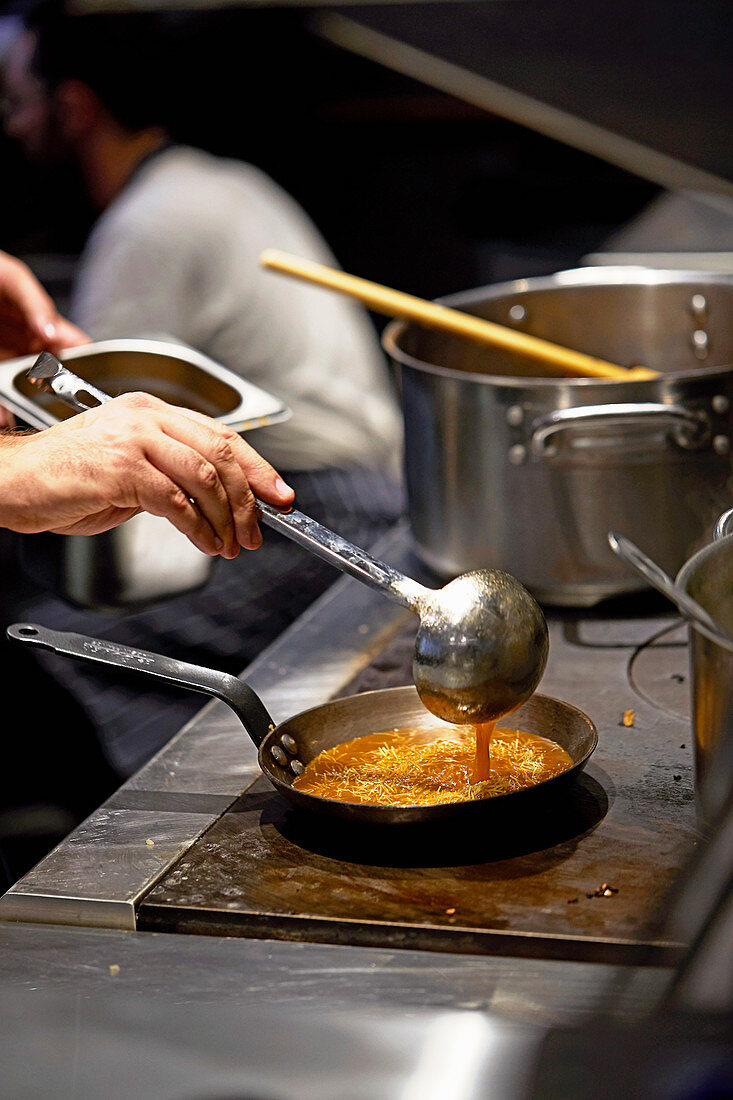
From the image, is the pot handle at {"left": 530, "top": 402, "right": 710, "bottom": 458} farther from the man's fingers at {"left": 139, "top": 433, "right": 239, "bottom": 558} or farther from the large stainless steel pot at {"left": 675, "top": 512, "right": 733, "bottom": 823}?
the man's fingers at {"left": 139, "top": 433, "right": 239, "bottom": 558}

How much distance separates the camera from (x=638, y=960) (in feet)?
2.20

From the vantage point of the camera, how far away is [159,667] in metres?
0.87

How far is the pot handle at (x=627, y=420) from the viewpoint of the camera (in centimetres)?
106

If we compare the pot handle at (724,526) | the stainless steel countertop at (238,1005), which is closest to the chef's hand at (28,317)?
the stainless steel countertop at (238,1005)

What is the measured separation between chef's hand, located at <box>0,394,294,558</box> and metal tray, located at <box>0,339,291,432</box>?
18 centimetres

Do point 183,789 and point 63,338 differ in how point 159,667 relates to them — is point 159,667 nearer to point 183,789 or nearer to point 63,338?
point 183,789

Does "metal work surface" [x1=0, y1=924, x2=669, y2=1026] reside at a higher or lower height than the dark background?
lower

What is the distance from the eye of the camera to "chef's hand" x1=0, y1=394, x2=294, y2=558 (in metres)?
0.81

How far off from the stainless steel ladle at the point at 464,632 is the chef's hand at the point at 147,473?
0.03m

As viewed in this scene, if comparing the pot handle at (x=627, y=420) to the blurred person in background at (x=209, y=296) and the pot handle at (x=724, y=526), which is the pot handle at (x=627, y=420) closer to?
the pot handle at (x=724, y=526)

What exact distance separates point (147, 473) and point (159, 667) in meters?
0.15

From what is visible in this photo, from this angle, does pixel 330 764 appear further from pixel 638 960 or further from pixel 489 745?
pixel 638 960

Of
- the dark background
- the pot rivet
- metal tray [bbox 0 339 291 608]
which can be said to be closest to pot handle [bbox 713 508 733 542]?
metal tray [bbox 0 339 291 608]

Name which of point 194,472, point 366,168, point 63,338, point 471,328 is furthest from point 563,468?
point 366,168
